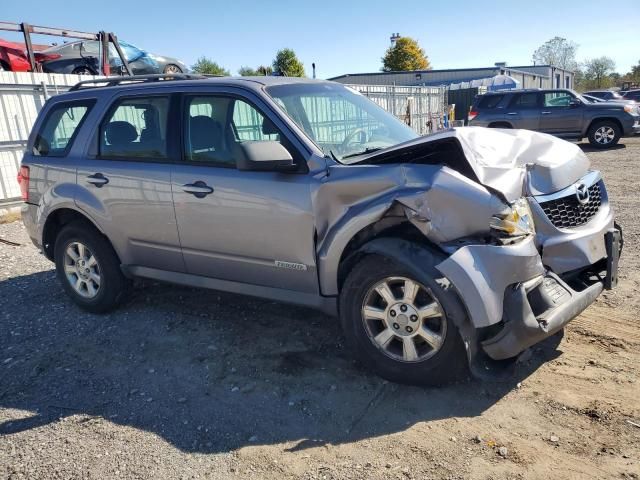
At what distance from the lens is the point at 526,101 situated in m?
16.2

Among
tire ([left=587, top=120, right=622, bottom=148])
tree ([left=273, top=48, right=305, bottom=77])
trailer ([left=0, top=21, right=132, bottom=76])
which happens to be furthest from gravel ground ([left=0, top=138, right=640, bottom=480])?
tree ([left=273, top=48, right=305, bottom=77])

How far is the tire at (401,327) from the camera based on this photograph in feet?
9.87

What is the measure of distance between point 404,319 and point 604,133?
15120 mm

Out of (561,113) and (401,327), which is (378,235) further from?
(561,113)

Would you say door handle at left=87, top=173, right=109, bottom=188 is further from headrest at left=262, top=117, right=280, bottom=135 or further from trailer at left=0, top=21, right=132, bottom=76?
trailer at left=0, top=21, right=132, bottom=76

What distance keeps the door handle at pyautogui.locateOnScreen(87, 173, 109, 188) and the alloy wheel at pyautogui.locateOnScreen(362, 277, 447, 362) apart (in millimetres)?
2512

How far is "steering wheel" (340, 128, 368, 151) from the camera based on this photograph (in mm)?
3823

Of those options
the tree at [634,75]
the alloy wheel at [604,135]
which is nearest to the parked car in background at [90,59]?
the alloy wheel at [604,135]

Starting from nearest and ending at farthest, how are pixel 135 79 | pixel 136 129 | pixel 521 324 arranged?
pixel 521 324, pixel 136 129, pixel 135 79

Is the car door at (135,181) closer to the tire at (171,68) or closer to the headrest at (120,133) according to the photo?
the headrest at (120,133)

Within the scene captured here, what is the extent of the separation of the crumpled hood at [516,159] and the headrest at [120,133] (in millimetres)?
2129

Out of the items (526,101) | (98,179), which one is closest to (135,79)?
(98,179)

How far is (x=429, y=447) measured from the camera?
2.77 metres

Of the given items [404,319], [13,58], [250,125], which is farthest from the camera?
[13,58]
